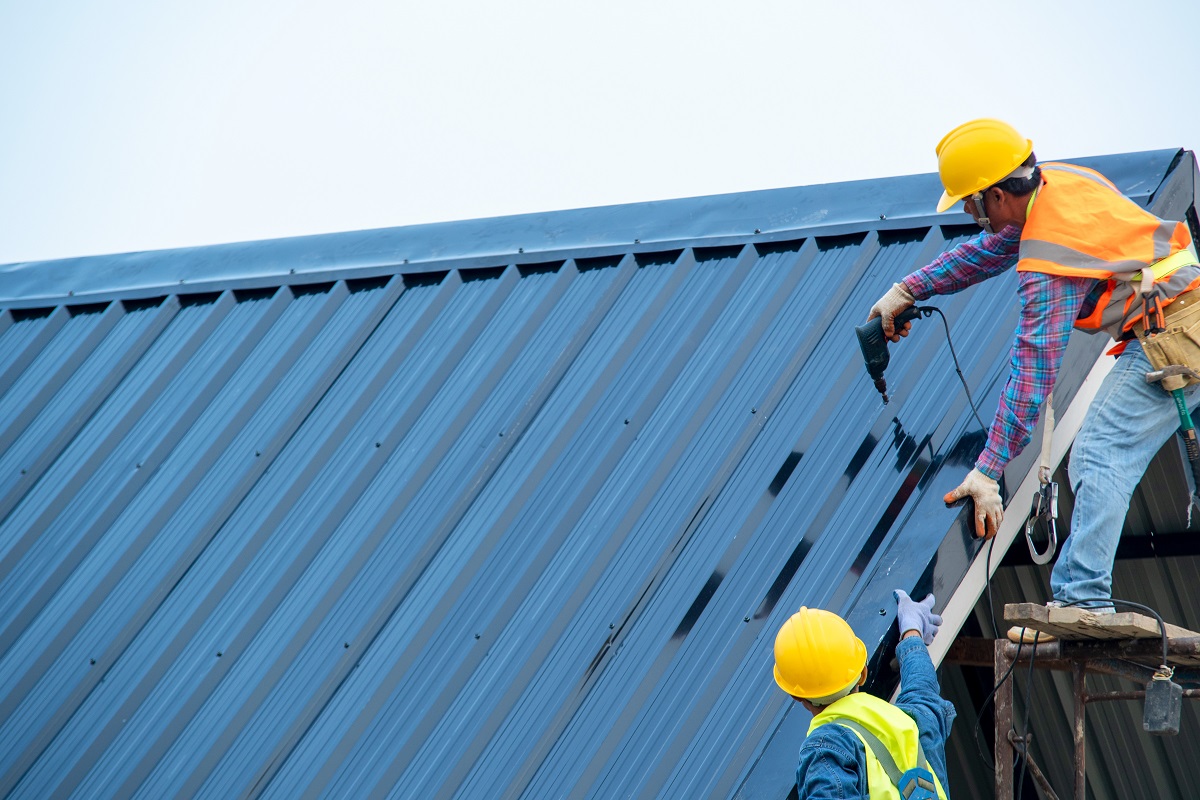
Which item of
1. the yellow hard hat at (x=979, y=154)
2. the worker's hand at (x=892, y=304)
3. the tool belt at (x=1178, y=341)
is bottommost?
the tool belt at (x=1178, y=341)

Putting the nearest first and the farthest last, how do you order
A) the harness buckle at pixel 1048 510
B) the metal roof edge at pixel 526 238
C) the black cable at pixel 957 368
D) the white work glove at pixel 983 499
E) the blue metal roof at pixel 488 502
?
the harness buckle at pixel 1048 510, the white work glove at pixel 983 499, the blue metal roof at pixel 488 502, the black cable at pixel 957 368, the metal roof edge at pixel 526 238

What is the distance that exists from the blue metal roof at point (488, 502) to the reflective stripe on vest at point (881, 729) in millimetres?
620

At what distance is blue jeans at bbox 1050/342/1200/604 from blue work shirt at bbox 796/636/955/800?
0.75 metres

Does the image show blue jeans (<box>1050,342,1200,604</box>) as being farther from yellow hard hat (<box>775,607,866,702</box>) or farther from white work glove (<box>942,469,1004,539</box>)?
yellow hard hat (<box>775,607,866,702</box>)

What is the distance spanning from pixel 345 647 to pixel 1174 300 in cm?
442

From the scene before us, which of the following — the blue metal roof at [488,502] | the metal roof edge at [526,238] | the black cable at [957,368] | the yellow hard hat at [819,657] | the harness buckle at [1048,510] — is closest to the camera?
the yellow hard hat at [819,657]

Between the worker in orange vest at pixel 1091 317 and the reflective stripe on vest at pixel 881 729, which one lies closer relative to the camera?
the reflective stripe on vest at pixel 881 729

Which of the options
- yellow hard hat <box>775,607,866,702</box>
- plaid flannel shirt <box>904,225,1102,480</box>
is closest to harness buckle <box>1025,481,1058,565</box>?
plaid flannel shirt <box>904,225,1102,480</box>

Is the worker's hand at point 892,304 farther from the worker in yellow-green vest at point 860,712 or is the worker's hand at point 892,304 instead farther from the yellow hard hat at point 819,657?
the yellow hard hat at point 819,657

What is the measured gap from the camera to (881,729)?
4461mm

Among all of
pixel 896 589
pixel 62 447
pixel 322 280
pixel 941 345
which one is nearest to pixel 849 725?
pixel 896 589

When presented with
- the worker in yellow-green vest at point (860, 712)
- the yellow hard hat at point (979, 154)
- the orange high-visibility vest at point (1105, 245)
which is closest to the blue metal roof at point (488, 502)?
the worker in yellow-green vest at point (860, 712)

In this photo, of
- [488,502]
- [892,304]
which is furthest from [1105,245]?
[488,502]

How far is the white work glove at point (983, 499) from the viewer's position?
5434mm
